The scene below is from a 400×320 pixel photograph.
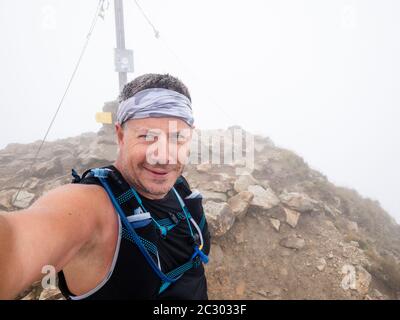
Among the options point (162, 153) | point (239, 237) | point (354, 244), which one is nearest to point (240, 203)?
point (239, 237)

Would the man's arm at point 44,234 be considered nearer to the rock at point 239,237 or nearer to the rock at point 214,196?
the rock at point 239,237

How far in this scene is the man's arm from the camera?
3.64 feet

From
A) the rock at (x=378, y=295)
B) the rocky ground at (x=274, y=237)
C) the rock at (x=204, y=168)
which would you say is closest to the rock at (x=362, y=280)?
the rocky ground at (x=274, y=237)

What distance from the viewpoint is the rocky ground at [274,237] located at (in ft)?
16.7

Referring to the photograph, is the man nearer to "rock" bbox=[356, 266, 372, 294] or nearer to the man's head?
the man's head

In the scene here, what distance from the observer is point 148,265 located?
163 centimetres

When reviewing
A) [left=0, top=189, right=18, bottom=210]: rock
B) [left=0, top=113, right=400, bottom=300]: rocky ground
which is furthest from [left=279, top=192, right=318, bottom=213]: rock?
[left=0, top=189, right=18, bottom=210]: rock

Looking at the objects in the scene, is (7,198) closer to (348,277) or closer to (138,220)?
(138,220)

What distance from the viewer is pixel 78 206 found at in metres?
1.46

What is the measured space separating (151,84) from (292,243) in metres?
5.73
